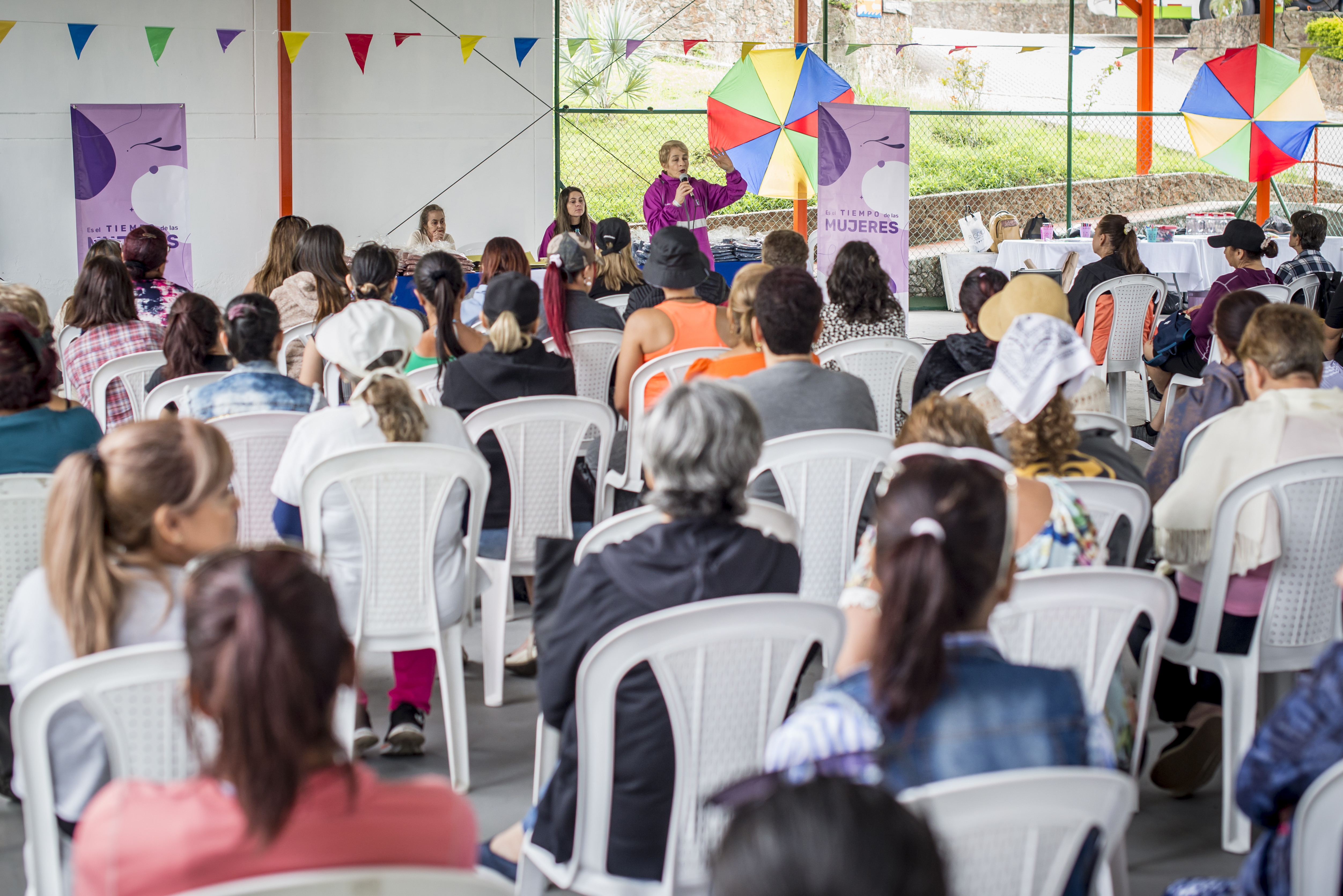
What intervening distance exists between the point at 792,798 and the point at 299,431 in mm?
2454

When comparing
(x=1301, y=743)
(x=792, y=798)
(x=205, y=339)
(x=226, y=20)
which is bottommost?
(x=1301, y=743)

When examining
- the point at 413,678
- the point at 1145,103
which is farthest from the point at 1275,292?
the point at 1145,103

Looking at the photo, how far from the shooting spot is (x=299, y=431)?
10.5ft

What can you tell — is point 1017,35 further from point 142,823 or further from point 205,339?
point 142,823

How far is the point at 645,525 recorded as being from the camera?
2.72 metres

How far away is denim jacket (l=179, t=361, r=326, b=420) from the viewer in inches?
145

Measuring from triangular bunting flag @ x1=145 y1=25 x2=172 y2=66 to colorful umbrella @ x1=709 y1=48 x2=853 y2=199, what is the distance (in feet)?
12.8

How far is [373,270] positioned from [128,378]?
3.20 feet

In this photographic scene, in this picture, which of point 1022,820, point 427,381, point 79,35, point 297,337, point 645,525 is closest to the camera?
point 1022,820

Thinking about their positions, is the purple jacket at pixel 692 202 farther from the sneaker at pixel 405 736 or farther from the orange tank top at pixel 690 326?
the sneaker at pixel 405 736

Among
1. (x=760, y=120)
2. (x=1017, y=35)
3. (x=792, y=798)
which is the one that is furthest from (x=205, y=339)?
(x=1017, y=35)

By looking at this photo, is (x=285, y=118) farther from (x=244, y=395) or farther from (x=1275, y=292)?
(x=1275, y=292)

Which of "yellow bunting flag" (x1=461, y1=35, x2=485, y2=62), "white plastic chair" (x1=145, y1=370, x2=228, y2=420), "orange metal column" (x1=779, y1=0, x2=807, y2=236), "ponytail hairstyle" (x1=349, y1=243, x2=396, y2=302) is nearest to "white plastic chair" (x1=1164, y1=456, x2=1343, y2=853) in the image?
"white plastic chair" (x1=145, y1=370, x2=228, y2=420)

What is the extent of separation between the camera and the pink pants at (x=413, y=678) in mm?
3373
